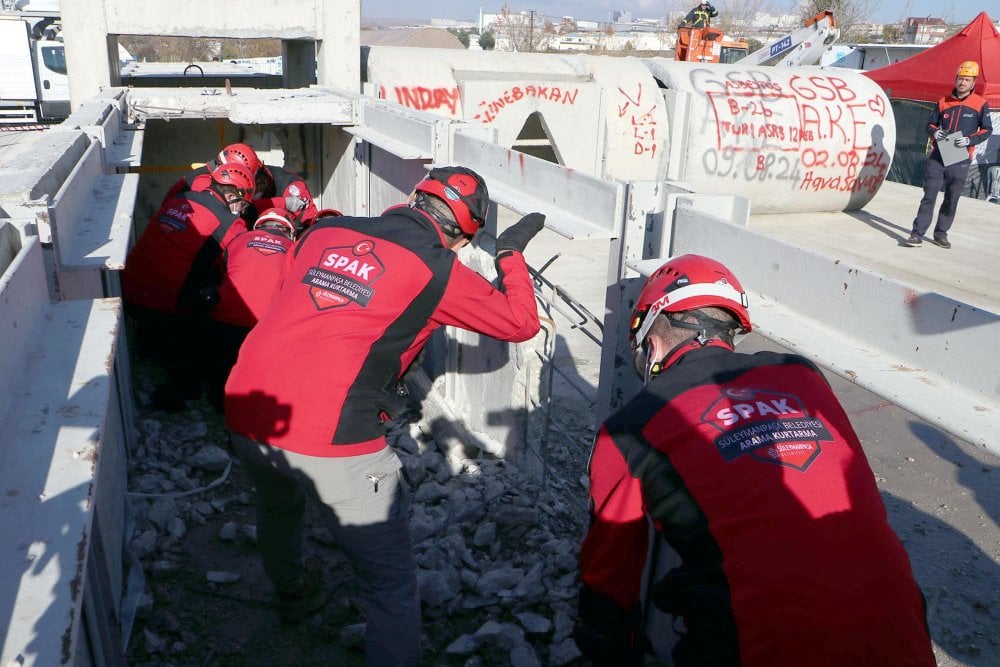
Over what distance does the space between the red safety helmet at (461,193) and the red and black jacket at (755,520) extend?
1.55 m

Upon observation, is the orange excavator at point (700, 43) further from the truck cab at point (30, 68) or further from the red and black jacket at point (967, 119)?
the truck cab at point (30, 68)

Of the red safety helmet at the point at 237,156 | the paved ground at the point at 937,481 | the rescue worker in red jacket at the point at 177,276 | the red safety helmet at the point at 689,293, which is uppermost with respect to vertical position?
the red safety helmet at the point at 689,293

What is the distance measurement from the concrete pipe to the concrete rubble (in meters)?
8.25

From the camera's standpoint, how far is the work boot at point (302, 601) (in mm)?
3766

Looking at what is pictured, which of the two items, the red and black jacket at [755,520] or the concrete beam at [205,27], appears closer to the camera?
the red and black jacket at [755,520]

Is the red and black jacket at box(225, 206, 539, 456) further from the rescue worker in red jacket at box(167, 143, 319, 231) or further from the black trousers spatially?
the black trousers

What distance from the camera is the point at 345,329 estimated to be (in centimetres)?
313

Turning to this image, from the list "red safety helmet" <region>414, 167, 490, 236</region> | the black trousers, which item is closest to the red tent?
the black trousers

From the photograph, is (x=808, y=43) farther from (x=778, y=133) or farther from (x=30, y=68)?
(x=30, y=68)

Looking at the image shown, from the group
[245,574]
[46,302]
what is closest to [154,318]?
[245,574]

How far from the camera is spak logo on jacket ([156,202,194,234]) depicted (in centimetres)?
584

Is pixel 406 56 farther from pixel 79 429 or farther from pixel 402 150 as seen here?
pixel 79 429

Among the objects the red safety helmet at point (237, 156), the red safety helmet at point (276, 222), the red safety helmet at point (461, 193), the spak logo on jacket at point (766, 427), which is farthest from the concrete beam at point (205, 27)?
the spak logo on jacket at point (766, 427)

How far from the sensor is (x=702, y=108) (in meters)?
11.9
